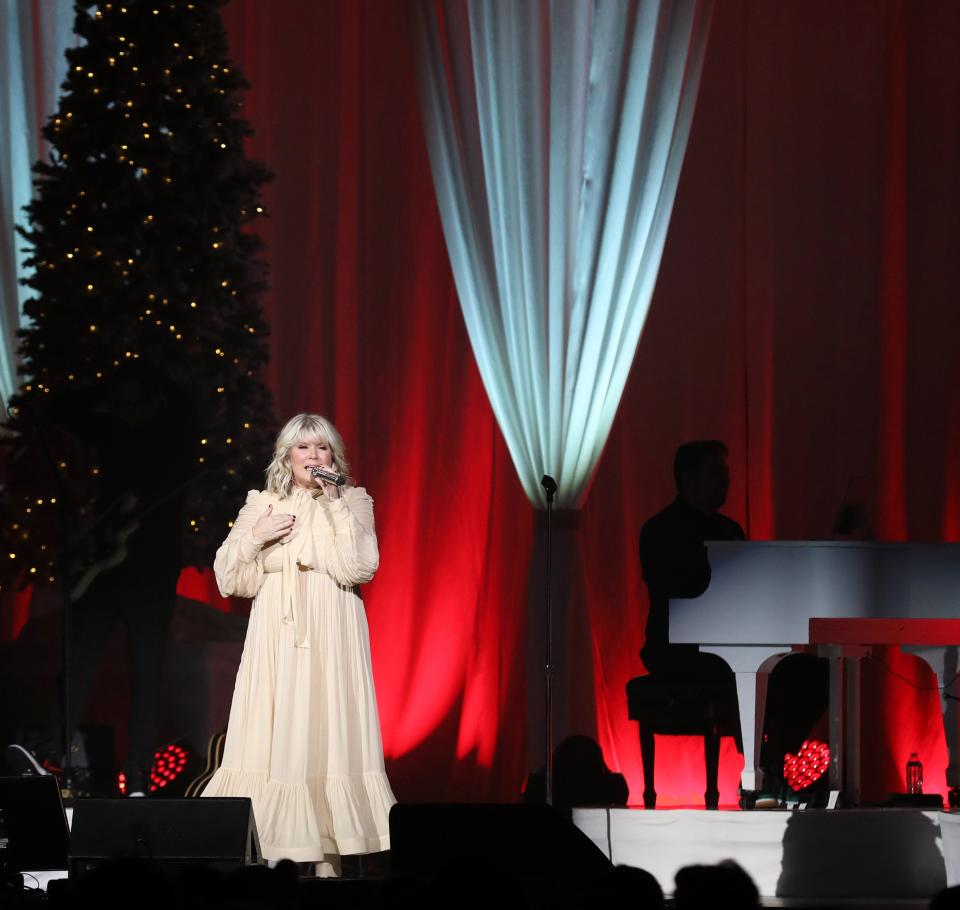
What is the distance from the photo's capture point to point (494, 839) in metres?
3.88

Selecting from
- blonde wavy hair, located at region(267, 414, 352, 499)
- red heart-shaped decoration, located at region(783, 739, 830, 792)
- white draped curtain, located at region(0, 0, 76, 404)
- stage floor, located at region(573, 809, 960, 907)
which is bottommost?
stage floor, located at region(573, 809, 960, 907)

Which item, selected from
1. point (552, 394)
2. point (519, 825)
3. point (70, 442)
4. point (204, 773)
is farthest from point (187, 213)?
point (519, 825)

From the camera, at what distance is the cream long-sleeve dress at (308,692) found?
15.1 feet

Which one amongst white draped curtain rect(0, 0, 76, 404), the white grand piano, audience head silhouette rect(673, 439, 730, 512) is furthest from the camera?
white draped curtain rect(0, 0, 76, 404)

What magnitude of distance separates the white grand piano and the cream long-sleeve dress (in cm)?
142

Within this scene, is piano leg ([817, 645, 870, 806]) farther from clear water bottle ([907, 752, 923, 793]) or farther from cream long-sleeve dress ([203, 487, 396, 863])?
cream long-sleeve dress ([203, 487, 396, 863])

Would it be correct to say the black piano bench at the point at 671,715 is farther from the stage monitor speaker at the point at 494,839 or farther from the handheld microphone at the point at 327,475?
the stage monitor speaker at the point at 494,839

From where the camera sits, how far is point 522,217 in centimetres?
712

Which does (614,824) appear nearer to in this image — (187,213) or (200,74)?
(187,213)

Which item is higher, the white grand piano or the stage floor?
the white grand piano

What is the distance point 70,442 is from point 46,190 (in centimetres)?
110

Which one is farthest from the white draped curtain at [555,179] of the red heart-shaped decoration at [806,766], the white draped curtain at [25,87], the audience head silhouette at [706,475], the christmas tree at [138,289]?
the white draped curtain at [25,87]

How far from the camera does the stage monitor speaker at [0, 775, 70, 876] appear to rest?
4.05 meters

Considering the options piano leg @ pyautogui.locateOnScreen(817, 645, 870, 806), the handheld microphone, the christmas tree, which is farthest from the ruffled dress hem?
the christmas tree
